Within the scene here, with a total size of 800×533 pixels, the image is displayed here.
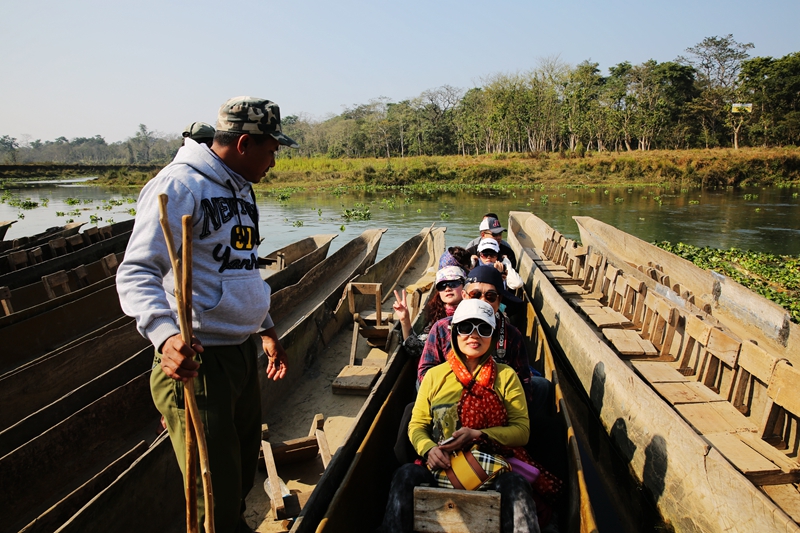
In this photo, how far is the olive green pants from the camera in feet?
5.68

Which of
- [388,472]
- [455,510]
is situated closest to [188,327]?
[455,510]

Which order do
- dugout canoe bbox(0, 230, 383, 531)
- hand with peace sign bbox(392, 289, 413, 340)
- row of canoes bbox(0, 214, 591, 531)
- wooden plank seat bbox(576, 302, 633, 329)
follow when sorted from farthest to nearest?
wooden plank seat bbox(576, 302, 633, 329) → hand with peace sign bbox(392, 289, 413, 340) → dugout canoe bbox(0, 230, 383, 531) → row of canoes bbox(0, 214, 591, 531)

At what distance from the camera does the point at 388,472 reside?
2900 millimetres

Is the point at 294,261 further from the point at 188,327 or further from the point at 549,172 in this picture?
the point at 549,172

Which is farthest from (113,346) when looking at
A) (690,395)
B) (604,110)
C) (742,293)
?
(604,110)

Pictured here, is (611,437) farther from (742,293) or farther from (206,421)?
(206,421)

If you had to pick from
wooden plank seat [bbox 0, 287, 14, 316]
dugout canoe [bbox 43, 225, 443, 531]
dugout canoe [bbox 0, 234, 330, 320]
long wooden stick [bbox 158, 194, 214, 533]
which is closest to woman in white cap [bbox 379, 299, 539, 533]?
dugout canoe [bbox 43, 225, 443, 531]

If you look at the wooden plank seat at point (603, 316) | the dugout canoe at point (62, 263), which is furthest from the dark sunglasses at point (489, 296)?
the dugout canoe at point (62, 263)

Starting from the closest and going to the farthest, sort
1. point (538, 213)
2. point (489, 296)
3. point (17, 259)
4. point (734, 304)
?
1. point (489, 296)
2. point (734, 304)
3. point (17, 259)
4. point (538, 213)

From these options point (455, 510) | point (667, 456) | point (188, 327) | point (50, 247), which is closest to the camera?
point (188, 327)

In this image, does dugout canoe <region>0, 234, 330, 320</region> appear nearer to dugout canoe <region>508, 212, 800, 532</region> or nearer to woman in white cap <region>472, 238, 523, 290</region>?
woman in white cap <region>472, 238, 523, 290</region>

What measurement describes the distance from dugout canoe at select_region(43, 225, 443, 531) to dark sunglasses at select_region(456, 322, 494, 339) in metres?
0.86

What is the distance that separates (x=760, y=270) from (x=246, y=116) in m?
10.5

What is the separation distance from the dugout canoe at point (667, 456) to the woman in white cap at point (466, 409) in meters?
0.93
